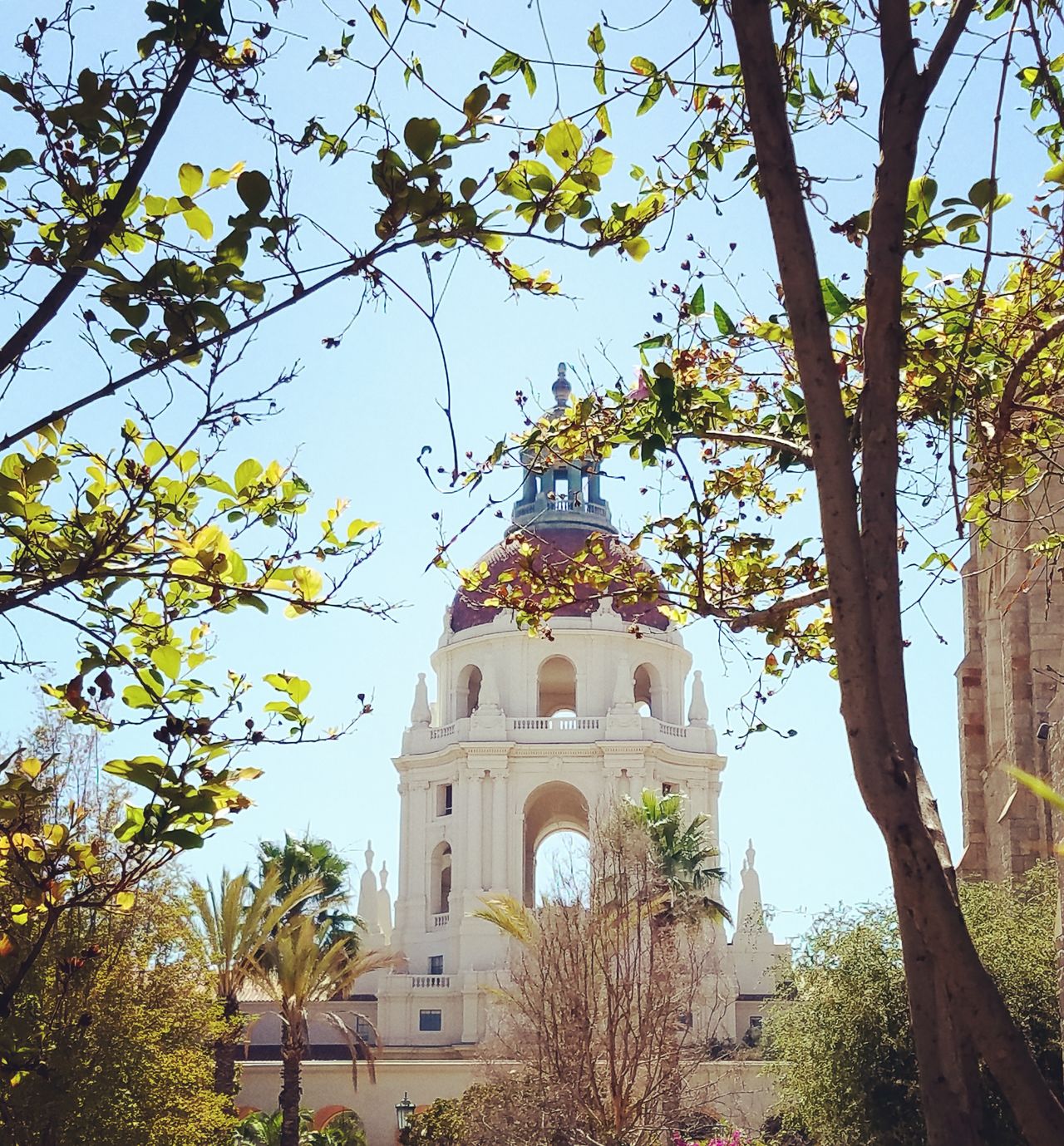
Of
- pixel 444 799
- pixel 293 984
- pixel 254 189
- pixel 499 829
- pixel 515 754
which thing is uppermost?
pixel 515 754

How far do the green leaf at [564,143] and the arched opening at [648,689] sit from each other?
146ft

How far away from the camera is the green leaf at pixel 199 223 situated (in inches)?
207

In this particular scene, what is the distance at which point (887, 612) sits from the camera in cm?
485

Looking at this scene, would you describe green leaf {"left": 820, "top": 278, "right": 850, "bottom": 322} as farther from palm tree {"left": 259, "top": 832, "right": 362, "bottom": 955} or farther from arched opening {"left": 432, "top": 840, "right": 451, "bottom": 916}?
arched opening {"left": 432, "top": 840, "right": 451, "bottom": 916}

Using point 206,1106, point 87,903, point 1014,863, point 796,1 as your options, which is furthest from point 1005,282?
point 206,1106

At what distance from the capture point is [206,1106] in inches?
833

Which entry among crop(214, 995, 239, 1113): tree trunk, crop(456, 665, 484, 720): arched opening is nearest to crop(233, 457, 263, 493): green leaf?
crop(214, 995, 239, 1113): tree trunk

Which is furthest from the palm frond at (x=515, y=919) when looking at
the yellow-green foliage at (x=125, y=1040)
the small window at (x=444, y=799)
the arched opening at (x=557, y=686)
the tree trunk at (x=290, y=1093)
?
the arched opening at (x=557, y=686)

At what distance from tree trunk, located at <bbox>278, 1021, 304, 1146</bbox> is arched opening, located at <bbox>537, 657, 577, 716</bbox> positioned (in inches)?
877

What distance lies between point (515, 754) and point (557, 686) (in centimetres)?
590

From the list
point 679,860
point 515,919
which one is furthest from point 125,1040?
point 679,860

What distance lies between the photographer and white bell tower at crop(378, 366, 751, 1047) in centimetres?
4653

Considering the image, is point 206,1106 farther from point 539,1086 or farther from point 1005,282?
point 1005,282

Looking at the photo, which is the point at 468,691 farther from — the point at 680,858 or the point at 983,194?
the point at 983,194
